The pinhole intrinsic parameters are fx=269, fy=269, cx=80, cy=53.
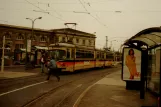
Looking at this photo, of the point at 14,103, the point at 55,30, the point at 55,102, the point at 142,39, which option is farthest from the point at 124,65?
the point at 55,30

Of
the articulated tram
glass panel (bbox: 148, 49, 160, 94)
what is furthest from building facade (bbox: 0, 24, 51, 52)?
glass panel (bbox: 148, 49, 160, 94)

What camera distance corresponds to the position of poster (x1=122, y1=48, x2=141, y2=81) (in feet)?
48.7

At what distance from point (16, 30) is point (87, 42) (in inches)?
1250

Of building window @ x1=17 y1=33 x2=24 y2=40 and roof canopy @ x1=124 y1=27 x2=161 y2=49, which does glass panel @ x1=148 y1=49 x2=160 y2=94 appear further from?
building window @ x1=17 y1=33 x2=24 y2=40

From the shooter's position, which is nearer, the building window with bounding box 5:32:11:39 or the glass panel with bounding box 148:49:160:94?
the glass panel with bounding box 148:49:160:94

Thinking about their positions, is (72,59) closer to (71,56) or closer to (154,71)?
(71,56)

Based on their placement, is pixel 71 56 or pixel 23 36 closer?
pixel 71 56

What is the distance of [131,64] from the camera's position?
15.0 m

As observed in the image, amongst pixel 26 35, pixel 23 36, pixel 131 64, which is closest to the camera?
pixel 131 64

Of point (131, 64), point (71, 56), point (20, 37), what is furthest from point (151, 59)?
point (20, 37)

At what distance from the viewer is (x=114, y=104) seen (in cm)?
1107

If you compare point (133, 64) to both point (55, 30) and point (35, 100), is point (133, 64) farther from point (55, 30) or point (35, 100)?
point (55, 30)

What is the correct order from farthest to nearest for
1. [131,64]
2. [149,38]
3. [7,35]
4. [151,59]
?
[7,35], [131,64], [149,38], [151,59]

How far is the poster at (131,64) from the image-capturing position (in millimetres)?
14844
